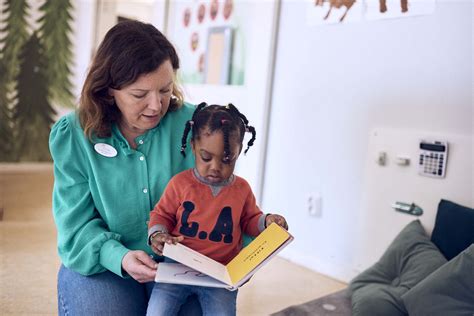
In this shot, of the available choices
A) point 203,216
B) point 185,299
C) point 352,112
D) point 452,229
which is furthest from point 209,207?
point 352,112

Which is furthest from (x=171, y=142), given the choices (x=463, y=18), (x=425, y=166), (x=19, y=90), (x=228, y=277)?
(x=19, y=90)

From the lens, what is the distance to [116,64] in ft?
3.98

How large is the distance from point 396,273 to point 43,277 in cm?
159

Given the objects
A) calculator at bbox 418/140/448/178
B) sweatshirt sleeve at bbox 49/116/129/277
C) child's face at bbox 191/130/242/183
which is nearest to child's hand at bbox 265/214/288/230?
child's face at bbox 191/130/242/183

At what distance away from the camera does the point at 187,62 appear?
3256 mm

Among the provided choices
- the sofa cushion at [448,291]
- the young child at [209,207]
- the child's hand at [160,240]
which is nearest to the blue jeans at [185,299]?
the young child at [209,207]

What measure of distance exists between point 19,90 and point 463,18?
12.3 ft

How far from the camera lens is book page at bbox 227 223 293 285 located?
102 cm

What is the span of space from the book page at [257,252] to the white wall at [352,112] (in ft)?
3.92

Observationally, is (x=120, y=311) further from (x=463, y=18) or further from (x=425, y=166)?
(x=463, y=18)

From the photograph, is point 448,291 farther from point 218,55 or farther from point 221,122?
point 218,55

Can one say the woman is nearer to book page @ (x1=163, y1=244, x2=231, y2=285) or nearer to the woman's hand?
the woman's hand

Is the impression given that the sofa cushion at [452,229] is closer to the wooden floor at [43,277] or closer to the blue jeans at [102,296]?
the wooden floor at [43,277]

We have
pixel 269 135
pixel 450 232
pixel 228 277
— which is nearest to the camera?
pixel 228 277
